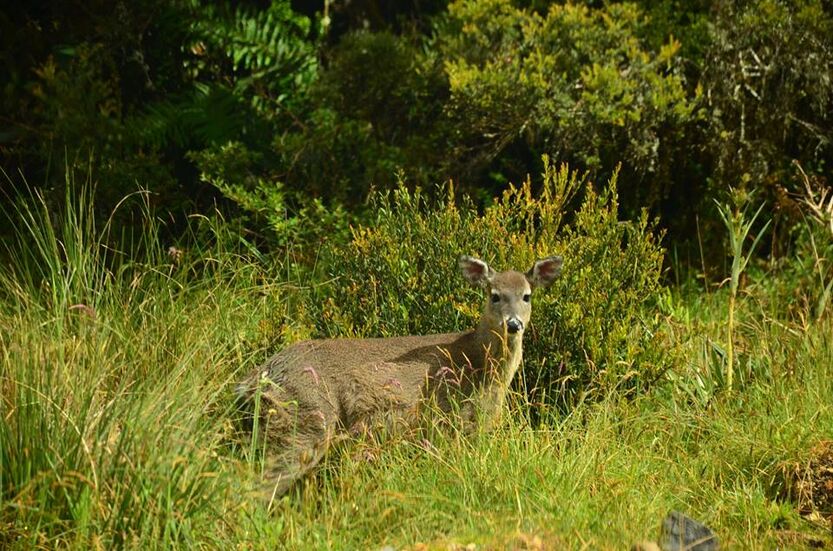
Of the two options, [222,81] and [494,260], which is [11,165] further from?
[494,260]

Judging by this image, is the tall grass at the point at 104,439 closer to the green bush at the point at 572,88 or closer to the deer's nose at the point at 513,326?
the deer's nose at the point at 513,326

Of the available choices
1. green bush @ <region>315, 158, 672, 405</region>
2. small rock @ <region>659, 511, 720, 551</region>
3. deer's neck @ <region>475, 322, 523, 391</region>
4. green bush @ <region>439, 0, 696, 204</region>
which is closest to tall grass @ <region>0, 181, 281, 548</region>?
green bush @ <region>315, 158, 672, 405</region>

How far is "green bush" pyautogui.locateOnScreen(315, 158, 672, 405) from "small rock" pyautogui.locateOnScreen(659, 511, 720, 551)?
225 centimetres

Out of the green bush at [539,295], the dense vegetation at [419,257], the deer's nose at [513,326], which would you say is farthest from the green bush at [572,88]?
the deer's nose at [513,326]

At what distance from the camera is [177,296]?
8.23 metres

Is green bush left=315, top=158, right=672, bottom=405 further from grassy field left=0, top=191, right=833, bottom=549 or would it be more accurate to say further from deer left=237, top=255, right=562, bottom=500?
deer left=237, top=255, right=562, bottom=500

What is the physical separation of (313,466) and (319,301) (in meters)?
1.90

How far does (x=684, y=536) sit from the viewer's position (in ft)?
16.8

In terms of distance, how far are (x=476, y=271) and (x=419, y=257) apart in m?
0.81

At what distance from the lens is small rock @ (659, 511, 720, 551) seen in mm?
5059

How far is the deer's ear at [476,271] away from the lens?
718 cm

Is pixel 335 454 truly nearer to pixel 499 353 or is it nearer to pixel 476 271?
pixel 499 353

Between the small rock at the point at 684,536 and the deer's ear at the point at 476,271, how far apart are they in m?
2.36

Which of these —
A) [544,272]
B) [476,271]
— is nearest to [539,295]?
[544,272]
